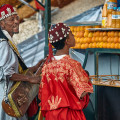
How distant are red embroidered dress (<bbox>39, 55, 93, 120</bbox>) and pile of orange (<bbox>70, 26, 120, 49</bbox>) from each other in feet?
6.03

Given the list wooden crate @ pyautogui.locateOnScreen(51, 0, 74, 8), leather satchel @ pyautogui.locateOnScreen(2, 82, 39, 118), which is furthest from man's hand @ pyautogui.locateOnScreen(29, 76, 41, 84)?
wooden crate @ pyautogui.locateOnScreen(51, 0, 74, 8)

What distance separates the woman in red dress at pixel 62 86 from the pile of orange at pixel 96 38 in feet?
5.89

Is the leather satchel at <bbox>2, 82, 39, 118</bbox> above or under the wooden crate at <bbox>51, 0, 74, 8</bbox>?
under

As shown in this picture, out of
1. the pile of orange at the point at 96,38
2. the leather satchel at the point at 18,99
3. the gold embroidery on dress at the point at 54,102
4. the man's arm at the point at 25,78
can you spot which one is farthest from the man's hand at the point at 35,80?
the pile of orange at the point at 96,38

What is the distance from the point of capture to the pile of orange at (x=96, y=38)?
396 centimetres

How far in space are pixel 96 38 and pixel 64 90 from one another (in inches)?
84.9

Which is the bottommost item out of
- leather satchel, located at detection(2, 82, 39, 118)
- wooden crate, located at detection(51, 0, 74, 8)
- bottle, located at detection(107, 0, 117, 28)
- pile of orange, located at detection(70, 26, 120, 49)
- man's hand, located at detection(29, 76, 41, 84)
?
leather satchel, located at detection(2, 82, 39, 118)

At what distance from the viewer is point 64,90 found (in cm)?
219

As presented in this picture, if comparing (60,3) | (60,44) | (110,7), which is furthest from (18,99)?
(60,3)

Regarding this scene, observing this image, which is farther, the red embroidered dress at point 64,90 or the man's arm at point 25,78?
the man's arm at point 25,78

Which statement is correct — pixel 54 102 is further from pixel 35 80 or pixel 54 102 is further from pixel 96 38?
pixel 96 38

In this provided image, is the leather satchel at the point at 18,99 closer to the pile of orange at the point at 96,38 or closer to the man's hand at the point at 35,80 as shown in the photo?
the man's hand at the point at 35,80

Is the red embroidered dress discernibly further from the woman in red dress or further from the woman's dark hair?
the woman's dark hair

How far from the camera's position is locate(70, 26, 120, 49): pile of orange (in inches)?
156
